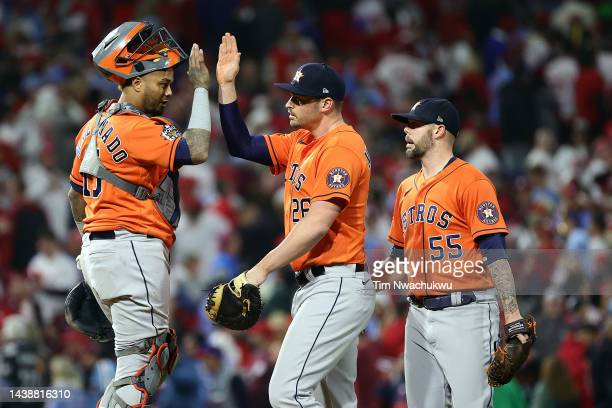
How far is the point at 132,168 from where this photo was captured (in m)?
5.76

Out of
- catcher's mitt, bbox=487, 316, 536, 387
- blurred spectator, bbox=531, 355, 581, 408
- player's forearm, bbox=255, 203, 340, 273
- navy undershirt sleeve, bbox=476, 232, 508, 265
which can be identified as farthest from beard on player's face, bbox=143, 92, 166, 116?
blurred spectator, bbox=531, 355, 581, 408

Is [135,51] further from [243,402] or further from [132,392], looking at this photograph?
[243,402]

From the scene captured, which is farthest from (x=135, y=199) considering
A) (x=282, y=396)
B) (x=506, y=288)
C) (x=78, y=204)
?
(x=506, y=288)

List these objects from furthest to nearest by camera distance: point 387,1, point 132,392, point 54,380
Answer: point 387,1
point 54,380
point 132,392

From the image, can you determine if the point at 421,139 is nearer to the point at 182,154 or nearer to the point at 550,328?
Result: the point at 182,154

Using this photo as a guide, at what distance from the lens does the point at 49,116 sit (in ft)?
43.6

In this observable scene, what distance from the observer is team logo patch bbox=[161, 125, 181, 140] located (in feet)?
18.8

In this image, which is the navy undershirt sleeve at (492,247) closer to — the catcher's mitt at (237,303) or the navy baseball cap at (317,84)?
the navy baseball cap at (317,84)

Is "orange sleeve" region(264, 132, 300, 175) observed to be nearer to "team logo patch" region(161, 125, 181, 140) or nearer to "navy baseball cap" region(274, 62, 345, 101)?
"navy baseball cap" region(274, 62, 345, 101)

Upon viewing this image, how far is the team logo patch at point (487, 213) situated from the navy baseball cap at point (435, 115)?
1.90ft

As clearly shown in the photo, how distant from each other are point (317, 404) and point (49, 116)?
8524 mm

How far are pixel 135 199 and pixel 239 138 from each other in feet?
2.54

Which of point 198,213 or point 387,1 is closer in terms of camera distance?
point 198,213

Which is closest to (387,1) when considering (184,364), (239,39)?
(239,39)
